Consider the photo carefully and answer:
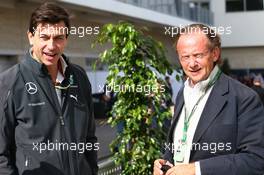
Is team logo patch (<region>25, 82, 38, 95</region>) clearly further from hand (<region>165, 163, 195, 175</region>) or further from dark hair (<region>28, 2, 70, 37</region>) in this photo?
hand (<region>165, 163, 195, 175</region>)

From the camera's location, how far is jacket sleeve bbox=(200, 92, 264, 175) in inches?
87.0

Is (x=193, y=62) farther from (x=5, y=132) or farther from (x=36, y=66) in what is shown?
(x=5, y=132)

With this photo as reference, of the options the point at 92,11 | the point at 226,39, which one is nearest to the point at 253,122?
the point at 92,11

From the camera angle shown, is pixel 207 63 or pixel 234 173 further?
pixel 207 63

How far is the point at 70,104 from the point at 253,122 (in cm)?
109

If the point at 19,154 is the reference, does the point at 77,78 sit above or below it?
above

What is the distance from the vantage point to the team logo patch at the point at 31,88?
8.83ft

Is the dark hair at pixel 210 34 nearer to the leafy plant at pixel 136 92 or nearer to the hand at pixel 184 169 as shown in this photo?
the hand at pixel 184 169

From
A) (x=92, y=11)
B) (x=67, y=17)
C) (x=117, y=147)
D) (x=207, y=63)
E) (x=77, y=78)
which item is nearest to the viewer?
(x=207, y=63)

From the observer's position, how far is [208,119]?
2340 millimetres

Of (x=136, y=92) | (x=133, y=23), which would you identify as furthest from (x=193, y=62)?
(x=133, y=23)

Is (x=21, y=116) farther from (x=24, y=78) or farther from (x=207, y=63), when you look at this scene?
(x=207, y=63)

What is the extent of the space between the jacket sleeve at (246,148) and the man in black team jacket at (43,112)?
842mm

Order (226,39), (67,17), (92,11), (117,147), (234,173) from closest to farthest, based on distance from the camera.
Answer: (234,173) < (67,17) < (117,147) < (92,11) < (226,39)
